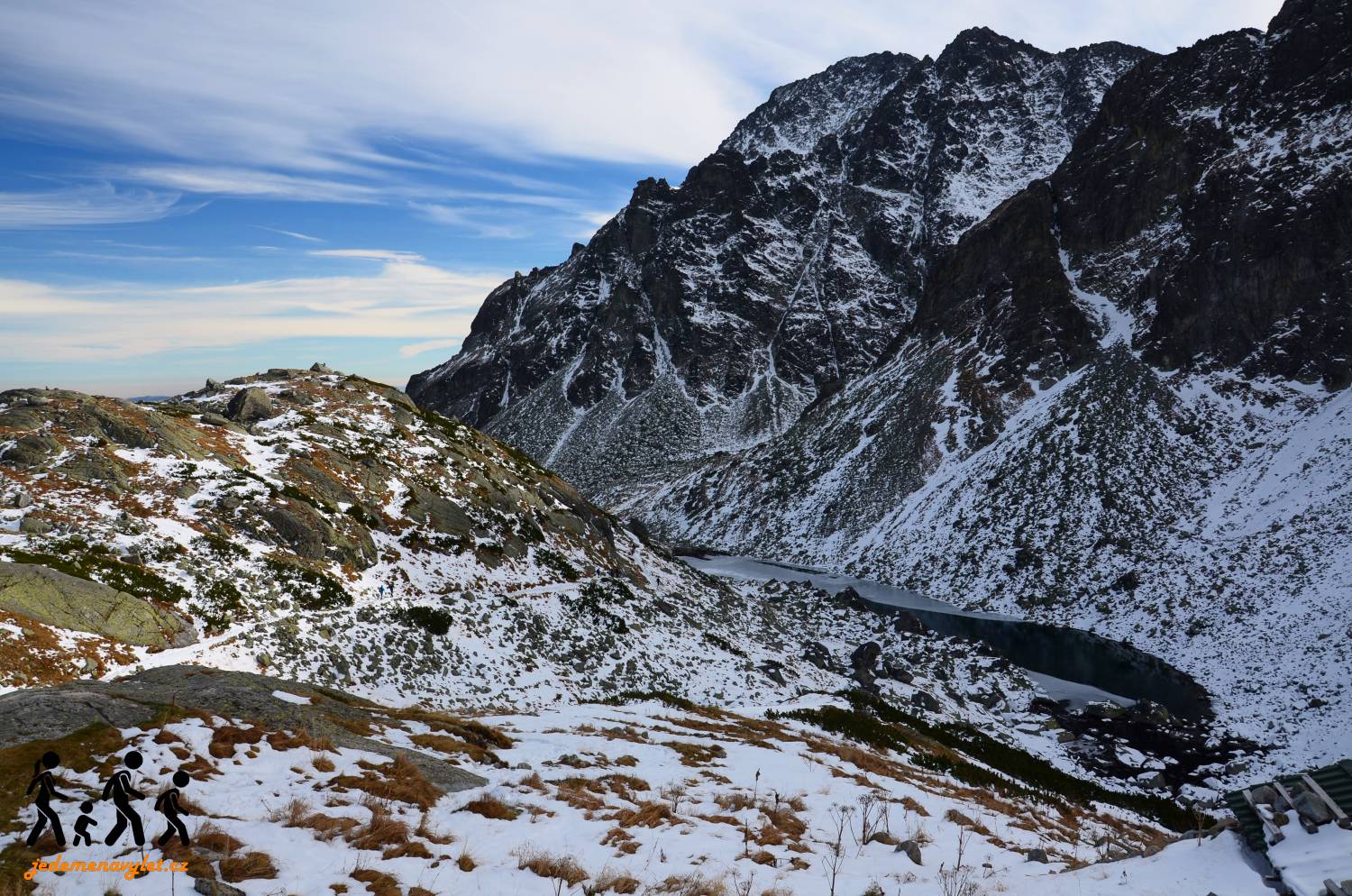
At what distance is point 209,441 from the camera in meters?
30.2

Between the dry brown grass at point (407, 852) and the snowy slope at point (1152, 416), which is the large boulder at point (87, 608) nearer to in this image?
the dry brown grass at point (407, 852)

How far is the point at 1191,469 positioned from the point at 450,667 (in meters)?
66.0

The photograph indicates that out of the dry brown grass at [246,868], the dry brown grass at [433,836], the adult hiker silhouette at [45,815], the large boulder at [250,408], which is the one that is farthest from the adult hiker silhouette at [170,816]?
the large boulder at [250,408]

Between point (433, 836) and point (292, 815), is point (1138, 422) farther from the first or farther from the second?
point (292, 815)

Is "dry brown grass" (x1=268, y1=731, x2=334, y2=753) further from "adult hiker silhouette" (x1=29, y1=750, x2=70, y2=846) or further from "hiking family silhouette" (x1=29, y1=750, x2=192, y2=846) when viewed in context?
"adult hiker silhouette" (x1=29, y1=750, x2=70, y2=846)

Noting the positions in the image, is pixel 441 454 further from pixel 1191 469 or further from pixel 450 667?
pixel 1191 469

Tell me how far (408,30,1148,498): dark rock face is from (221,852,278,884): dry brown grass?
399 feet

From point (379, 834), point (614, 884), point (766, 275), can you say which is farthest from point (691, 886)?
point (766, 275)

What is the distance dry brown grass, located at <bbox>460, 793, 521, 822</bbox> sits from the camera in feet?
32.8

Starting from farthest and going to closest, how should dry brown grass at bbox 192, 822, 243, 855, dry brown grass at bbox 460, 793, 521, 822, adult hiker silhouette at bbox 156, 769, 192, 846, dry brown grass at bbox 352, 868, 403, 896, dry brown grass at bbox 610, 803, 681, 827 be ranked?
dry brown grass at bbox 610, 803, 681, 827 → dry brown grass at bbox 460, 793, 521, 822 → dry brown grass at bbox 192, 822, 243, 855 → dry brown grass at bbox 352, 868, 403, 896 → adult hiker silhouette at bbox 156, 769, 192, 846

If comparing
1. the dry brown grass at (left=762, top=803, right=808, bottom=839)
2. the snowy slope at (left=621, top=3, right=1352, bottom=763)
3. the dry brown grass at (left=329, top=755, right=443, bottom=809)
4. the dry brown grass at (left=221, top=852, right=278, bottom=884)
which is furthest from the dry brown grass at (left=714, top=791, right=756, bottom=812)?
the snowy slope at (left=621, top=3, right=1352, bottom=763)

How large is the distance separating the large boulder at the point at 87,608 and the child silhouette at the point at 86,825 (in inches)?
543

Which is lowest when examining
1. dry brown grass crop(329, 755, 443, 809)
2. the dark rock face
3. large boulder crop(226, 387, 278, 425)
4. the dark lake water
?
the dark lake water

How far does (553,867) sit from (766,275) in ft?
541
